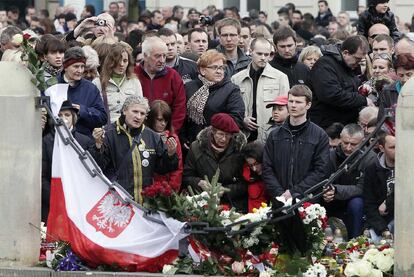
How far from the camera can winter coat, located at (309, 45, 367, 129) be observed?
16109mm

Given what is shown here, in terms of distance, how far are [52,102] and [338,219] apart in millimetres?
3106

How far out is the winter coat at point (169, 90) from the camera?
51.4 ft

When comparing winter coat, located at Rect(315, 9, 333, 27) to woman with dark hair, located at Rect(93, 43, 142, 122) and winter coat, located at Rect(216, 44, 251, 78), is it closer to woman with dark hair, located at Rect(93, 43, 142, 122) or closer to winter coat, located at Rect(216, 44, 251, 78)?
winter coat, located at Rect(216, 44, 251, 78)

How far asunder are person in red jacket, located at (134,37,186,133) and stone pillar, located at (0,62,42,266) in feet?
10.5

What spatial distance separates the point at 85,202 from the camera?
12.8 metres

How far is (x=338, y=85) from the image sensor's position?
16125mm

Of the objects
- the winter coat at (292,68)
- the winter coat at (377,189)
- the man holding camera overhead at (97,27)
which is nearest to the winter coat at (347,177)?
the winter coat at (377,189)

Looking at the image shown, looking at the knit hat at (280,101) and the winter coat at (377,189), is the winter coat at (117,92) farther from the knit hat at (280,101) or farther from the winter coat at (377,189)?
the winter coat at (377,189)

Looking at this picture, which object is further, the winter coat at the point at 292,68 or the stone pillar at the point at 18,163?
the winter coat at the point at 292,68

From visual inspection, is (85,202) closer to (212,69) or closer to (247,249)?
(247,249)

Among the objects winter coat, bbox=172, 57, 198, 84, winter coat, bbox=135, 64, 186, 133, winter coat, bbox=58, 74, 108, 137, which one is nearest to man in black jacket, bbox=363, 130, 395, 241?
winter coat, bbox=135, 64, 186, 133

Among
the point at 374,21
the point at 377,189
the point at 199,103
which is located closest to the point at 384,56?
the point at 199,103

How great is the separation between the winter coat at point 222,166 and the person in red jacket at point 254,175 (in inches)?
2.3

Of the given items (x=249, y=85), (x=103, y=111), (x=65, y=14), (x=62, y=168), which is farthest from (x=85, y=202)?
(x=65, y=14)
